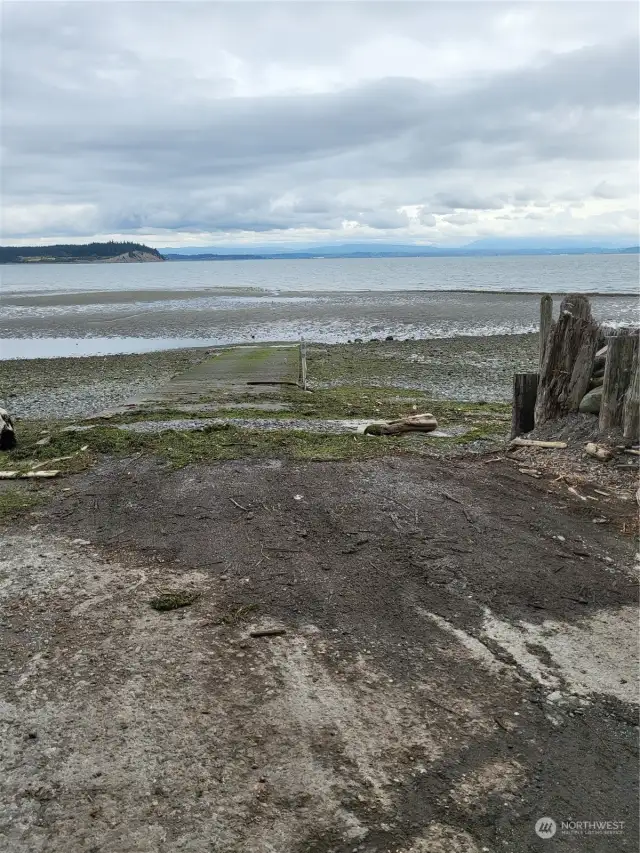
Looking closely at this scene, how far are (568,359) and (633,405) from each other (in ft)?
4.93

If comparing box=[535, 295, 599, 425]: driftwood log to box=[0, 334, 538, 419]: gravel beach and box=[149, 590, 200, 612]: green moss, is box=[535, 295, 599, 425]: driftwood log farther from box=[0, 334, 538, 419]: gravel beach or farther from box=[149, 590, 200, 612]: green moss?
box=[0, 334, 538, 419]: gravel beach

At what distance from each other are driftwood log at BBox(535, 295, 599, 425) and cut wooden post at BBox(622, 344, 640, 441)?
1062 millimetres

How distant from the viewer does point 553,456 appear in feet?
28.5

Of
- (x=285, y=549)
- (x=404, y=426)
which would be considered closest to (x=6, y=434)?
(x=404, y=426)

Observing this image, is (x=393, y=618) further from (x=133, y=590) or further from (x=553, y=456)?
(x=553, y=456)

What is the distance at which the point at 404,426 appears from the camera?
36.2 feet

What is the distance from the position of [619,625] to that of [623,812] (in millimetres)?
1892

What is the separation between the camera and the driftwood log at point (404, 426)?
10.9 meters

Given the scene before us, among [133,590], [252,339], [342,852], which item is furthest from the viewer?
[252,339]

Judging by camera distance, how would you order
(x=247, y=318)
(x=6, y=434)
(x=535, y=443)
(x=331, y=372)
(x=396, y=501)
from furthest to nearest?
(x=247, y=318), (x=331, y=372), (x=6, y=434), (x=535, y=443), (x=396, y=501)

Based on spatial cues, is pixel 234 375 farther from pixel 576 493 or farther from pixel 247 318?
pixel 247 318

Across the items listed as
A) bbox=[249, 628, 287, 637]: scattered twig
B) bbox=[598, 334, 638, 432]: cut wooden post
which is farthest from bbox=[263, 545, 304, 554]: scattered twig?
bbox=[598, 334, 638, 432]: cut wooden post

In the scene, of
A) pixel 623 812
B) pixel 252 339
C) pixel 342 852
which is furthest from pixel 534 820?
pixel 252 339

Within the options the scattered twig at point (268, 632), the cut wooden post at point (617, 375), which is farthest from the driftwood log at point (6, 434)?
the cut wooden post at point (617, 375)
